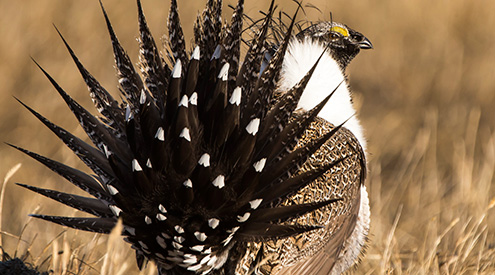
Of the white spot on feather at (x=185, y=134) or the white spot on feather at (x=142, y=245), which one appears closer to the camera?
the white spot on feather at (x=185, y=134)

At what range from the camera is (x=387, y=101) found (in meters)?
7.66

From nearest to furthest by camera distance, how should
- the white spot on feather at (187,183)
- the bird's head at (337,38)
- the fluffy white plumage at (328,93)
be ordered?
the white spot on feather at (187,183)
the fluffy white plumage at (328,93)
the bird's head at (337,38)

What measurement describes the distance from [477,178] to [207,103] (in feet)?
10.4

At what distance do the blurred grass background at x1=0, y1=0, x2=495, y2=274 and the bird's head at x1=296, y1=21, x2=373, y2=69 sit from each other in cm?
61

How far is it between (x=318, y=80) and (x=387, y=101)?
3.96 meters

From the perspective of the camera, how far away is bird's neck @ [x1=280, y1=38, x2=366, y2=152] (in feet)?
12.1

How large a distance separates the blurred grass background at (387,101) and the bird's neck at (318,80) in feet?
2.70

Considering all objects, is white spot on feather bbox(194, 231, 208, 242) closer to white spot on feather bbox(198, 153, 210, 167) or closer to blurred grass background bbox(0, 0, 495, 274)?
white spot on feather bbox(198, 153, 210, 167)

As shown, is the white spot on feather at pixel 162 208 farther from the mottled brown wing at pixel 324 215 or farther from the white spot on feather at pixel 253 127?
the mottled brown wing at pixel 324 215

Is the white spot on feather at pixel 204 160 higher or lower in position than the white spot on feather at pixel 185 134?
lower

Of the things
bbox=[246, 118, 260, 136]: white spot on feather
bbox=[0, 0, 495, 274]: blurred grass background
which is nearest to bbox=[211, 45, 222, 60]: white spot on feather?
bbox=[246, 118, 260, 136]: white spot on feather

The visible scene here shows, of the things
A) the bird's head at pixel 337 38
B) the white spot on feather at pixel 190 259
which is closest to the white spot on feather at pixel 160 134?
the white spot on feather at pixel 190 259

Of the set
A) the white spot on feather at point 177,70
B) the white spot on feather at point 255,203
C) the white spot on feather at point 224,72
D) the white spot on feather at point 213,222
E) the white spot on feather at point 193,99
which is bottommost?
the white spot on feather at point 213,222

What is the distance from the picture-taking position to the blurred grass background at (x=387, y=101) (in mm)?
5176
